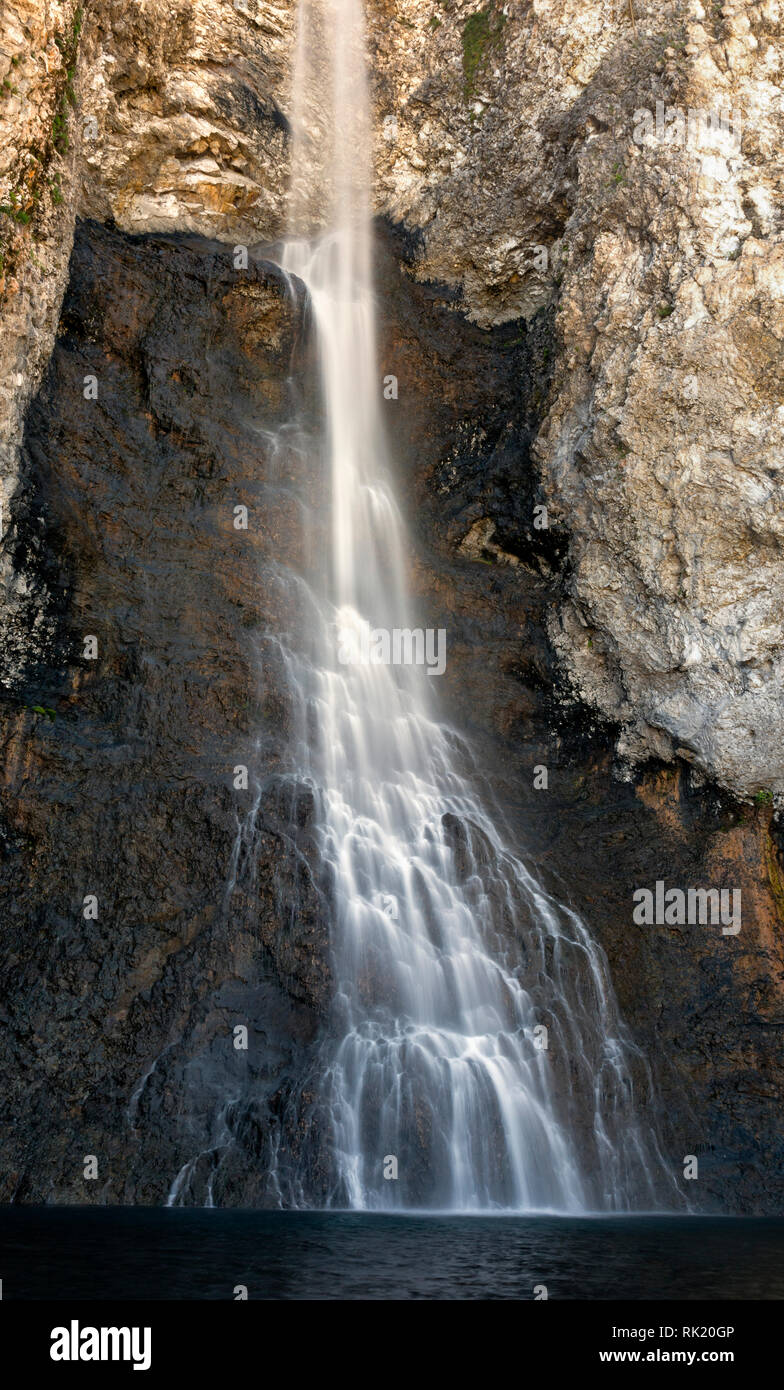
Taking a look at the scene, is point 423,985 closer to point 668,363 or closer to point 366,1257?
point 366,1257

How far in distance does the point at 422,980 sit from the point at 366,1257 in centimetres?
491

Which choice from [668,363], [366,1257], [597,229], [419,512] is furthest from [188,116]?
[366,1257]

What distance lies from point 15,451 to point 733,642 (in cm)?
1123

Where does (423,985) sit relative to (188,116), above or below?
below

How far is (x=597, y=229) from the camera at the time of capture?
18125 millimetres

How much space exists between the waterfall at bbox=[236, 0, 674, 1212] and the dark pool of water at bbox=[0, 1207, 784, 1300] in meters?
0.87

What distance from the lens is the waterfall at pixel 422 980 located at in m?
12.0

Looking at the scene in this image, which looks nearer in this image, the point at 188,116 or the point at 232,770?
the point at 232,770

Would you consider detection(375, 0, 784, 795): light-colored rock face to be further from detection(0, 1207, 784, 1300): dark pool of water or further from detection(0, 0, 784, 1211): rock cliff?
detection(0, 1207, 784, 1300): dark pool of water

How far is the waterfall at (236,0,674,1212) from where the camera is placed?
1196 centimetres

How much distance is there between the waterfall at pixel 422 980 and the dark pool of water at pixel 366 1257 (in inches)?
34.1

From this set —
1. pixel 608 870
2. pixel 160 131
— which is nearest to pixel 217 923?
pixel 608 870

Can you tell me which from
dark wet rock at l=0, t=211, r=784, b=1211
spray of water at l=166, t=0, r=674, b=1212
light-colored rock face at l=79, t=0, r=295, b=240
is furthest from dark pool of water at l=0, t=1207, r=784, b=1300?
light-colored rock face at l=79, t=0, r=295, b=240
